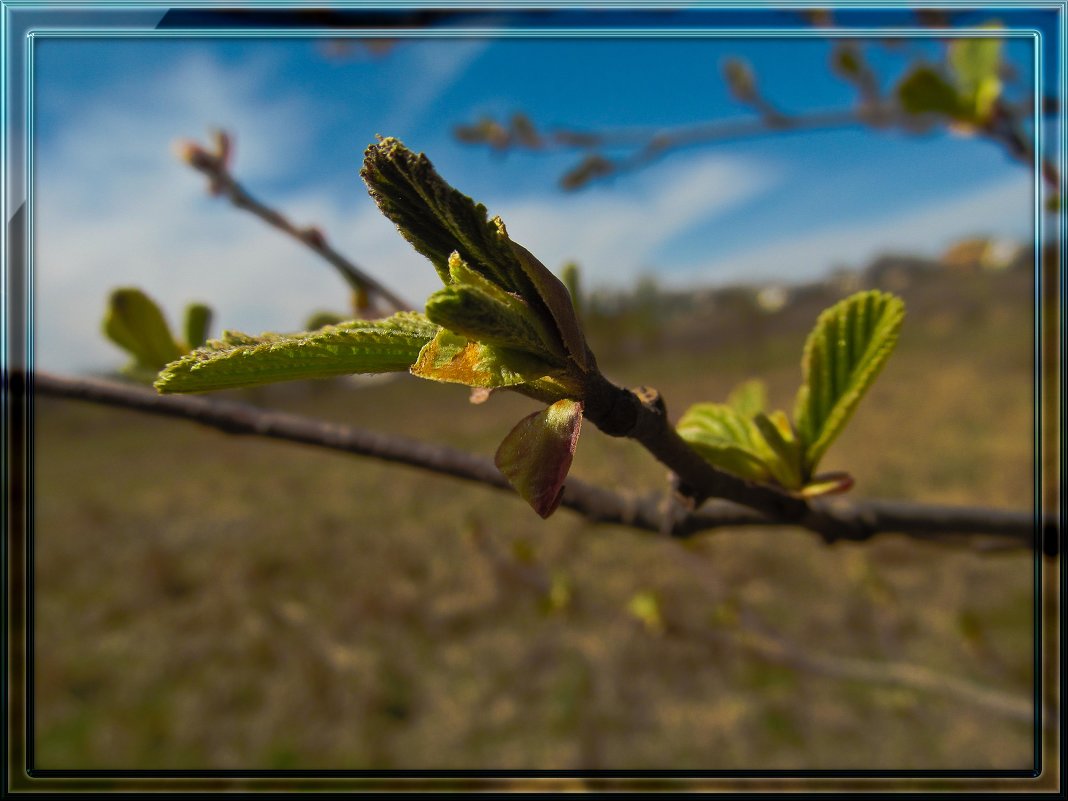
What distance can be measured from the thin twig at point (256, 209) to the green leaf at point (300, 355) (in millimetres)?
329

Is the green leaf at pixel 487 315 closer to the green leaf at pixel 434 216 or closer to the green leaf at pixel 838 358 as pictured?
the green leaf at pixel 434 216

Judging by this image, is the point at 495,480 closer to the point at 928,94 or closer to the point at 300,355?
the point at 300,355

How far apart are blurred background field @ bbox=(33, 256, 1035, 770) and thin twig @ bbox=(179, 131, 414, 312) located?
28 centimetres

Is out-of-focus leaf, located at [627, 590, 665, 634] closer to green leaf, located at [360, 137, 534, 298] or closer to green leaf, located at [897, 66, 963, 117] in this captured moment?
green leaf, located at [897, 66, 963, 117]

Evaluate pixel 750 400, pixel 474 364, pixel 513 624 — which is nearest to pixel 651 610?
pixel 750 400

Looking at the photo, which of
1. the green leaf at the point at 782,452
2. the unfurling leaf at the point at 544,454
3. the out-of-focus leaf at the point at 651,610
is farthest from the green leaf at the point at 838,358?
the out-of-focus leaf at the point at 651,610

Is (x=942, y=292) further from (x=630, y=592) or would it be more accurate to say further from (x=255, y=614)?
(x=255, y=614)

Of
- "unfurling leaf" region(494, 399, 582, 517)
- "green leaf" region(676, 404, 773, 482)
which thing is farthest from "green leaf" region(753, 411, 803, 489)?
"unfurling leaf" region(494, 399, 582, 517)

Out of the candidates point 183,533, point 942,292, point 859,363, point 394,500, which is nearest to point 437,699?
point 394,500

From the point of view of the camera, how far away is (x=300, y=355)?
18 cm

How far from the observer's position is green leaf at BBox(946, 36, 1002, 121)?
1.67 ft

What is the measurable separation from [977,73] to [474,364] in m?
0.54

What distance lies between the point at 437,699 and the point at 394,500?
1791 millimetres

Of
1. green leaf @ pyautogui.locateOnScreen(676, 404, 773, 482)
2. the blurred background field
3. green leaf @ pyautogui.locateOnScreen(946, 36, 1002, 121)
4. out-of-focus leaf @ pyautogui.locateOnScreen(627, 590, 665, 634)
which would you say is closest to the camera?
green leaf @ pyautogui.locateOnScreen(676, 404, 773, 482)
